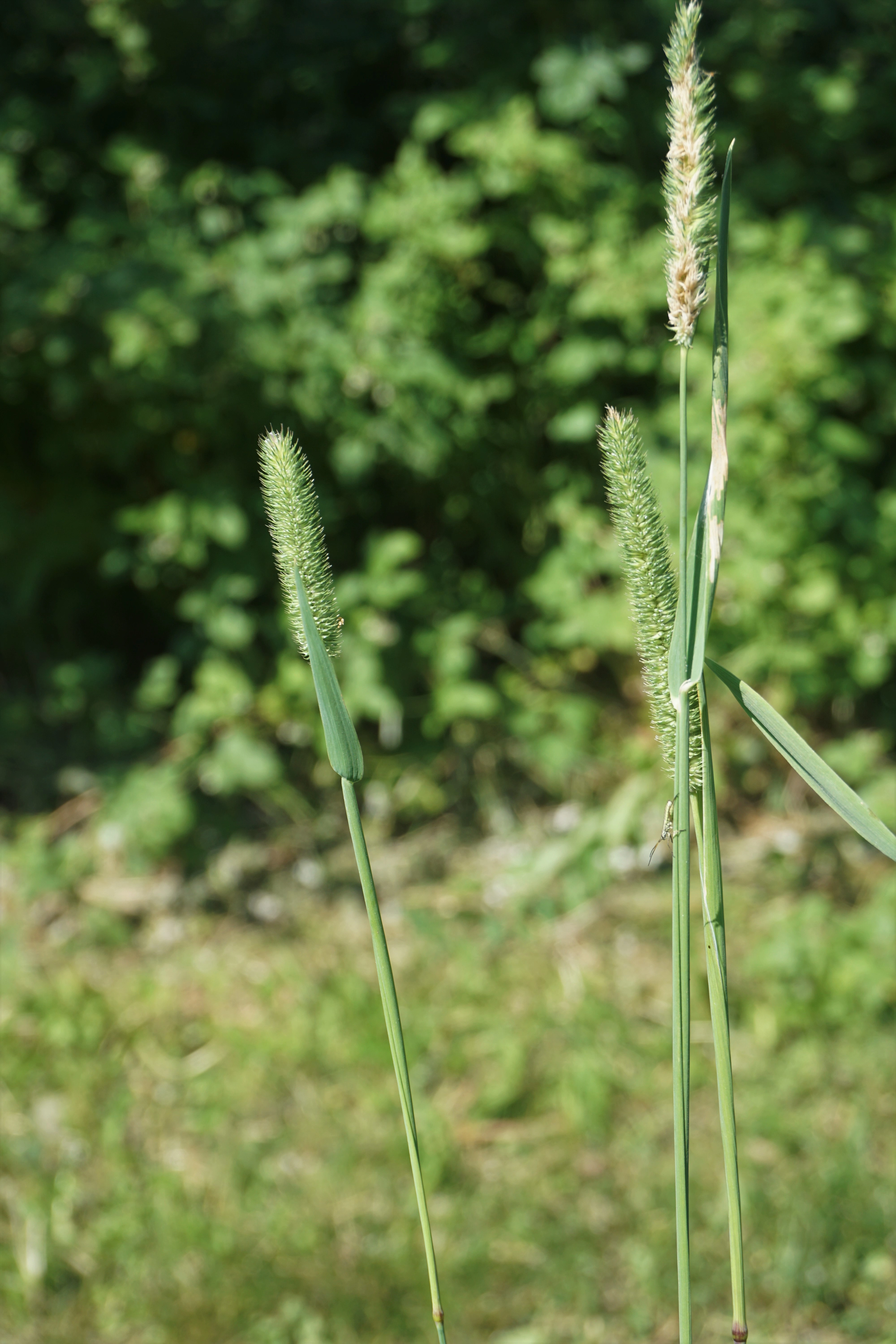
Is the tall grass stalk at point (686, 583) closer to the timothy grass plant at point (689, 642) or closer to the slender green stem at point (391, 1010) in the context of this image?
the timothy grass plant at point (689, 642)

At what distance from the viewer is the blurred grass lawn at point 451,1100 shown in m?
1.87

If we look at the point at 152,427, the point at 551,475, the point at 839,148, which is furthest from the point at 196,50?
the point at 839,148

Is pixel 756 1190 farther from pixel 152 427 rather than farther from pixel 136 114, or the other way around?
pixel 136 114

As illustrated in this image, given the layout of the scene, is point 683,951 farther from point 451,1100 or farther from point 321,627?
point 451,1100

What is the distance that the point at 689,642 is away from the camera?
0.68 m

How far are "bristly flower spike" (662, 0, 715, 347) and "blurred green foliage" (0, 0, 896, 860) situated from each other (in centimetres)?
197

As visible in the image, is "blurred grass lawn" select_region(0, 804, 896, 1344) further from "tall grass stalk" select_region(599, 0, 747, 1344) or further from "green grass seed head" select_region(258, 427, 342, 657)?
"green grass seed head" select_region(258, 427, 342, 657)

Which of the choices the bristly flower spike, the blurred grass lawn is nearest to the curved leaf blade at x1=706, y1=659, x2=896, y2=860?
the bristly flower spike

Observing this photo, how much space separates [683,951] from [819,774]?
0.45 ft

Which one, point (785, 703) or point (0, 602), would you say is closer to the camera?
point (785, 703)

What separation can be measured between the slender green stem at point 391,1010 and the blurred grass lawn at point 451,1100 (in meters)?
1.31

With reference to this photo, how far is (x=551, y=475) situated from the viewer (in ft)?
9.42

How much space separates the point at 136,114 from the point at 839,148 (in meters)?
1.69

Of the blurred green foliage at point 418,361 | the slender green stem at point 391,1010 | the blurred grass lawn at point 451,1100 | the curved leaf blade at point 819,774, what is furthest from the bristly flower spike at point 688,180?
the blurred green foliage at point 418,361
